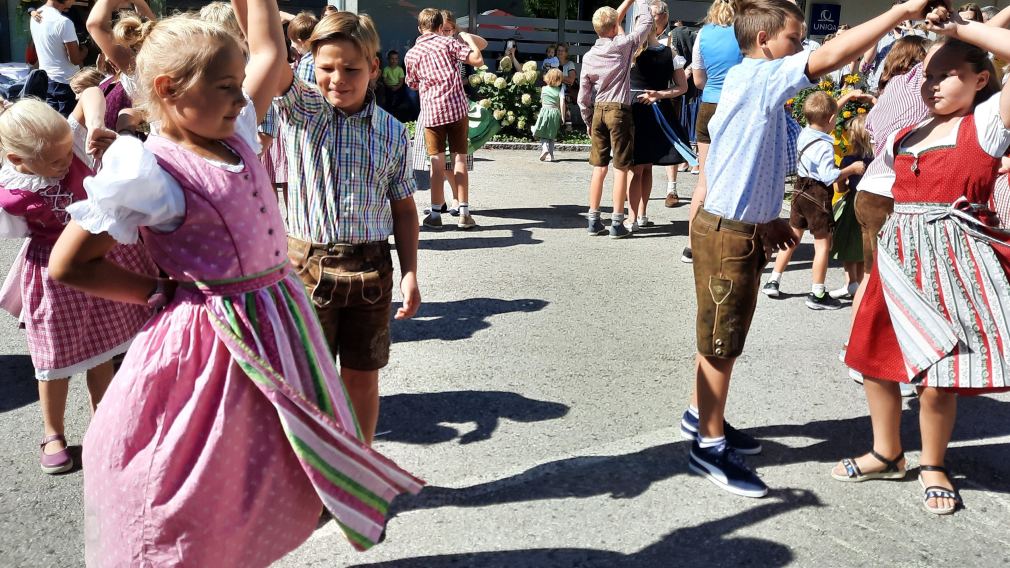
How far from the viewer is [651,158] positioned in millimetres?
8250

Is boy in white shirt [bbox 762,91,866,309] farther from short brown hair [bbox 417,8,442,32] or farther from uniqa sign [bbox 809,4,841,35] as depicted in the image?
uniqa sign [bbox 809,4,841,35]

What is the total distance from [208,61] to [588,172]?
10612mm

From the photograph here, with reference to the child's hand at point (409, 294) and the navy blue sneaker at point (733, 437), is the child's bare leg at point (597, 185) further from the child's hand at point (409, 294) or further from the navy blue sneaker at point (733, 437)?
the child's hand at point (409, 294)

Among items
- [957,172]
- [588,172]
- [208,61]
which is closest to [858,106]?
[957,172]

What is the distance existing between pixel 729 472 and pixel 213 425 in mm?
2177

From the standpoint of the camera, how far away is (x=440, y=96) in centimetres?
824

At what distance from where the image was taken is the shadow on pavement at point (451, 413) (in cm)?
414

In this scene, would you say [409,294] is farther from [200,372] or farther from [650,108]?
[650,108]

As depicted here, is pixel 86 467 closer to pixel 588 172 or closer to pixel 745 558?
pixel 745 558

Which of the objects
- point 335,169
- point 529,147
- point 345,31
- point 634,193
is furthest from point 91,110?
point 529,147

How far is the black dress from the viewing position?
8289mm

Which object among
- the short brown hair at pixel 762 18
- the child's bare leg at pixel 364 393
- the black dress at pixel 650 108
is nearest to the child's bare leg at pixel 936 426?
the short brown hair at pixel 762 18

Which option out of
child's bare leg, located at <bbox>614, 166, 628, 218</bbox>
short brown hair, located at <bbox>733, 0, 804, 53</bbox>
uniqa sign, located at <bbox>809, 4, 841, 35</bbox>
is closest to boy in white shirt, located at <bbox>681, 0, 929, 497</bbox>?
short brown hair, located at <bbox>733, 0, 804, 53</bbox>

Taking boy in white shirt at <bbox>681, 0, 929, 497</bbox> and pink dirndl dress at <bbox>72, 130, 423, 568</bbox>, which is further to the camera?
boy in white shirt at <bbox>681, 0, 929, 497</bbox>
